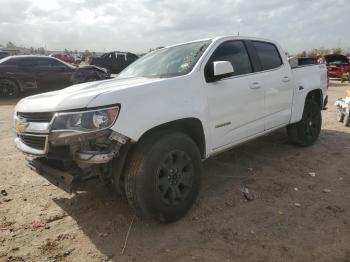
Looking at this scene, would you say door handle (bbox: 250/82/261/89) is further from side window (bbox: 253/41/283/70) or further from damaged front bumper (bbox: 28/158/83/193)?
damaged front bumper (bbox: 28/158/83/193)

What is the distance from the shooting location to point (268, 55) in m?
4.90

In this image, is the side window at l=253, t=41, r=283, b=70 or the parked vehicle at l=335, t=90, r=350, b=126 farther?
the parked vehicle at l=335, t=90, r=350, b=126

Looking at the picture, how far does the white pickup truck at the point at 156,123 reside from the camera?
2811 millimetres

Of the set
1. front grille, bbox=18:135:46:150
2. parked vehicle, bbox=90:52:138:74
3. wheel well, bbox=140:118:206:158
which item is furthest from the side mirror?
parked vehicle, bbox=90:52:138:74

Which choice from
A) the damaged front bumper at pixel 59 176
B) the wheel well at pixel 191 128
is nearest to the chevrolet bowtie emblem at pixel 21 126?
the damaged front bumper at pixel 59 176

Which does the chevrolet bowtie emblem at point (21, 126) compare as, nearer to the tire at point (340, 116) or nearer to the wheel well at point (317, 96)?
the wheel well at point (317, 96)

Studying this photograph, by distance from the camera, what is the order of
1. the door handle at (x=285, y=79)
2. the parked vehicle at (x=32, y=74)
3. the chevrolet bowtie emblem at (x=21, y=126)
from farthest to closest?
the parked vehicle at (x=32, y=74) → the door handle at (x=285, y=79) → the chevrolet bowtie emblem at (x=21, y=126)

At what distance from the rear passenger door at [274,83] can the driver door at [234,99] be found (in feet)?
0.59

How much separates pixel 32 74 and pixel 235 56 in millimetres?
10490

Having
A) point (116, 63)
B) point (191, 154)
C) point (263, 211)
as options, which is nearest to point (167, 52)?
point (191, 154)

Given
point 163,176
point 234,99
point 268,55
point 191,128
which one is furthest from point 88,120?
point 268,55

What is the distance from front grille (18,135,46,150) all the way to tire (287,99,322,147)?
13.2ft

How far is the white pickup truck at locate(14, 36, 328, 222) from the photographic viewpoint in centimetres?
281

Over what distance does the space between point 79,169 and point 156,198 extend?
742mm
